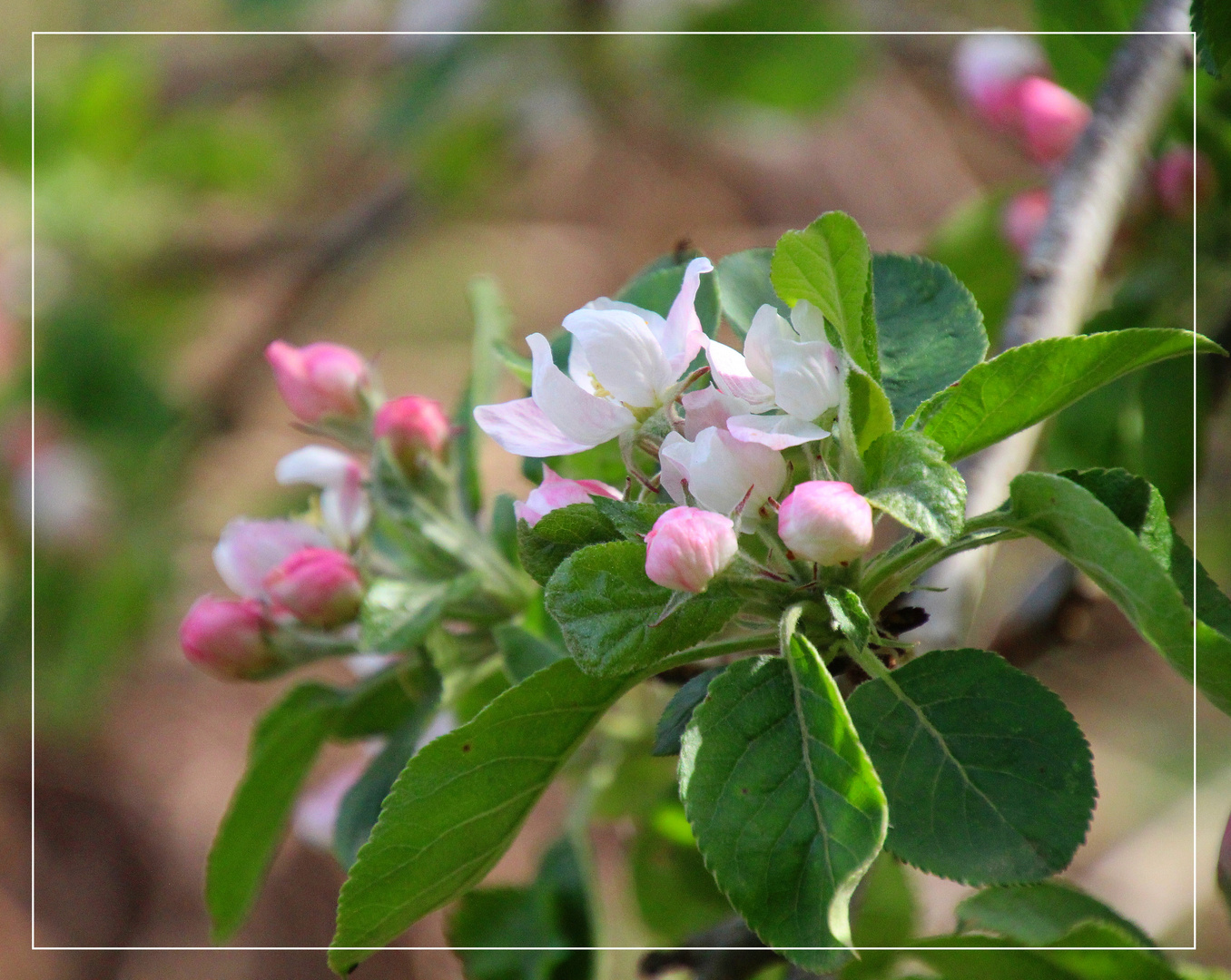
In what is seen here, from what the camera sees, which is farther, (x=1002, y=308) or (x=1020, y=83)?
(x=1002, y=308)

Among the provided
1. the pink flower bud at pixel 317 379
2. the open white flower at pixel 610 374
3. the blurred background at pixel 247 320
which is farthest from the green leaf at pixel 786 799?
the blurred background at pixel 247 320

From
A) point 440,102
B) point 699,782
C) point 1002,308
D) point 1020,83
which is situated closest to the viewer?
point 699,782

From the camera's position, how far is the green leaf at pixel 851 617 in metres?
0.46

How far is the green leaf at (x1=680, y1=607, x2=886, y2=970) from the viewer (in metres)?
0.43

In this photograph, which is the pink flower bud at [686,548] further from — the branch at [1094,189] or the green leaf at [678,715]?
the branch at [1094,189]

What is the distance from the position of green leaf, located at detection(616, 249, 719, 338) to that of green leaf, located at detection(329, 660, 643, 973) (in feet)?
0.64

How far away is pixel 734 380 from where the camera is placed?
48cm

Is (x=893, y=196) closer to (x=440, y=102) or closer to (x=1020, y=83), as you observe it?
(x=440, y=102)

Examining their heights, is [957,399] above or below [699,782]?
above

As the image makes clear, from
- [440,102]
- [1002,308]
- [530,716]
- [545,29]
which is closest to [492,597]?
[530,716]

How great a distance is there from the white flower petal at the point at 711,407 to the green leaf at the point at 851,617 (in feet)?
0.28

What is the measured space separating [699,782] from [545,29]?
1.88 metres

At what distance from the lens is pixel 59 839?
212 centimetres

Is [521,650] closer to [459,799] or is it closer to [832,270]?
[459,799]
